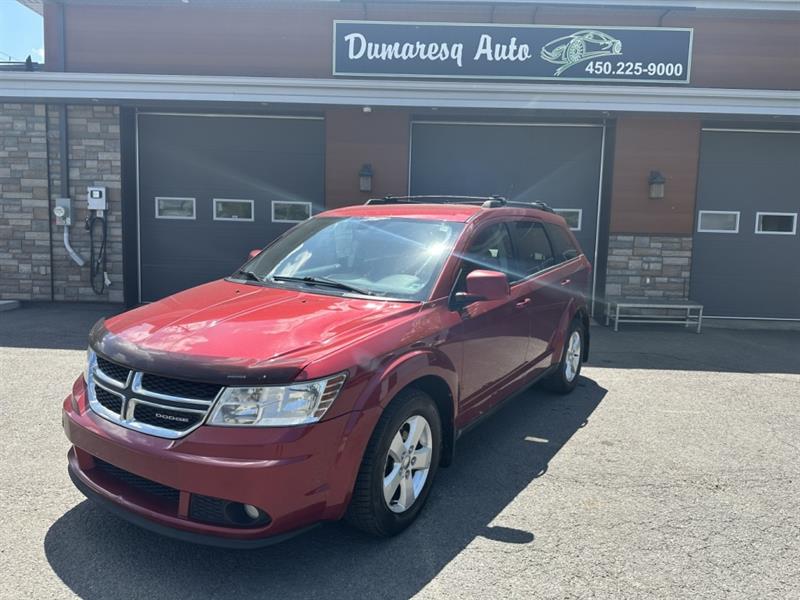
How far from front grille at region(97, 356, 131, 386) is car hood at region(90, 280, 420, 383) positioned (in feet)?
0.16

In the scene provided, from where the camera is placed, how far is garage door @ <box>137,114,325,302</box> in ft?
34.1

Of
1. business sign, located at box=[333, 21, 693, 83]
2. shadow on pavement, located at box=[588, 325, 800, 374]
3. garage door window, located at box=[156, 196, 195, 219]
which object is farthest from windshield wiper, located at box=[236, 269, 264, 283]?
garage door window, located at box=[156, 196, 195, 219]

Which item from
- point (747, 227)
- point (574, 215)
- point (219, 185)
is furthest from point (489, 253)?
point (747, 227)

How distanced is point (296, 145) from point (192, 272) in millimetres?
2786

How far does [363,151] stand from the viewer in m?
10.1

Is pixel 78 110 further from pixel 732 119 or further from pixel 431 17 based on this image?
pixel 732 119

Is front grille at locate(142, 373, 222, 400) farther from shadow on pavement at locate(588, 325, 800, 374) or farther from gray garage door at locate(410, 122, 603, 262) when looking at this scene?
gray garage door at locate(410, 122, 603, 262)

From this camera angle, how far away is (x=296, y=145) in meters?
10.4

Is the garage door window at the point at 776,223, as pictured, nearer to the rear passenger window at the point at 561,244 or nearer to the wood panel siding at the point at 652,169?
the wood panel siding at the point at 652,169

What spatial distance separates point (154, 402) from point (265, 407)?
53cm

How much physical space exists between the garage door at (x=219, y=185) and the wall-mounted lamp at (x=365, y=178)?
0.74 m

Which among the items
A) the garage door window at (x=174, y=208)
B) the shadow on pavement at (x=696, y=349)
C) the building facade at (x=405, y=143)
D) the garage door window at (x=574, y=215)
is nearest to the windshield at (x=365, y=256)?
the shadow on pavement at (x=696, y=349)

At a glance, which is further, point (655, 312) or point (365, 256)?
point (655, 312)

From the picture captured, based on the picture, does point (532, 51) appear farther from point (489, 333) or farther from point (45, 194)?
point (45, 194)
